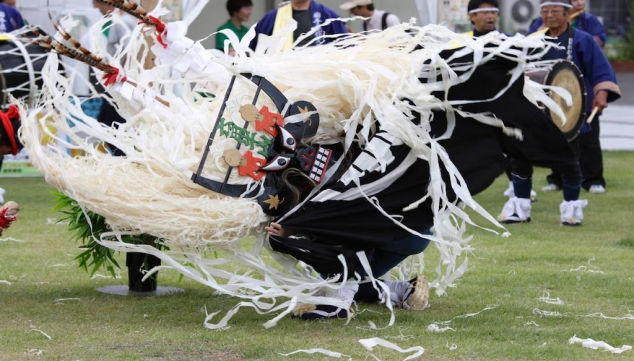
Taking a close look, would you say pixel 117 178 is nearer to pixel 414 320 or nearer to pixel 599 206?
pixel 414 320

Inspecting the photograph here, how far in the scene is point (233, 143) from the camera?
14.6 ft

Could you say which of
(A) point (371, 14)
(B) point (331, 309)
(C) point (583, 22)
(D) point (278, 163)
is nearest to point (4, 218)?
(D) point (278, 163)

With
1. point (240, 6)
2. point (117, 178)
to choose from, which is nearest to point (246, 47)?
point (117, 178)

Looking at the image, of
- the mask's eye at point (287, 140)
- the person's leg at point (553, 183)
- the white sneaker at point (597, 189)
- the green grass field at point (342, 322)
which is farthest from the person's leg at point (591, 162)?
the mask's eye at point (287, 140)

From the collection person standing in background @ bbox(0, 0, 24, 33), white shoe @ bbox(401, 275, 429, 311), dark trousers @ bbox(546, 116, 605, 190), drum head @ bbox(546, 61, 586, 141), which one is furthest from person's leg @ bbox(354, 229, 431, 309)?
person standing in background @ bbox(0, 0, 24, 33)

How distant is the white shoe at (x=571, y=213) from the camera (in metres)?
8.01

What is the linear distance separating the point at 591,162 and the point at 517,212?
6.85 ft

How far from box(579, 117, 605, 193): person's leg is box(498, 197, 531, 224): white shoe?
194 centimetres

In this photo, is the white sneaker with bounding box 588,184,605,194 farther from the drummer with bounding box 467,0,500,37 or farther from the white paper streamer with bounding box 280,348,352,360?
the white paper streamer with bounding box 280,348,352,360

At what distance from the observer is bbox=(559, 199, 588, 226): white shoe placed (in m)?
8.01

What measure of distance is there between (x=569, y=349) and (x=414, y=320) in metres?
0.80

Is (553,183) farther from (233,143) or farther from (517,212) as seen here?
(233,143)

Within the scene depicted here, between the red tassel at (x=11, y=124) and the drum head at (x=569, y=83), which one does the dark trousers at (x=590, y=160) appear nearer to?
the drum head at (x=569, y=83)

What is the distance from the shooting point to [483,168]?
14.8 ft
